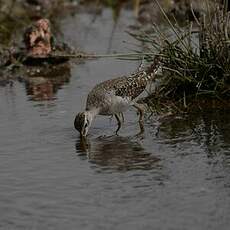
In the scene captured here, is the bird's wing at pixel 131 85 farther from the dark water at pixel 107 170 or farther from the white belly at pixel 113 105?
the dark water at pixel 107 170

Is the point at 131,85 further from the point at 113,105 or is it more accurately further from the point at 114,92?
the point at 113,105

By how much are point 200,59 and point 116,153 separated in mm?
2041

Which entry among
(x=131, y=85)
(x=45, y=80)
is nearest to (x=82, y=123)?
(x=131, y=85)

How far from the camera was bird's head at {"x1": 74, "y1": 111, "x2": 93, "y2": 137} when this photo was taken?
28.1ft

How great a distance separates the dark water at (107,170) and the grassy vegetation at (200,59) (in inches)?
15.8

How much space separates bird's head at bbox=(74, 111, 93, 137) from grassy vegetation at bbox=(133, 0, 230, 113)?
1324 millimetres

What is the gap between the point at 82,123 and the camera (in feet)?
28.0

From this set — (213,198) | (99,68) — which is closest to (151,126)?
(213,198)

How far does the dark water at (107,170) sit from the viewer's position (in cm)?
621

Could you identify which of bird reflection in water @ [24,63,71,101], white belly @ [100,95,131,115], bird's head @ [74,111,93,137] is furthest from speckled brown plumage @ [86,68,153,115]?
bird reflection in water @ [24,63,71,101]

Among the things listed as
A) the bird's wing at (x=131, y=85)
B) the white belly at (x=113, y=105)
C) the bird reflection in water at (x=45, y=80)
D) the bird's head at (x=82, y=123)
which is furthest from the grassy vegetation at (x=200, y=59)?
the bird reflection in water at (x=45, y=80)

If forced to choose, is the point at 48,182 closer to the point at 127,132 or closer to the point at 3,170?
the point at 3,170

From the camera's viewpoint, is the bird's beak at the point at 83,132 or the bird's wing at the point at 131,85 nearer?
the bird's beak at the point at 83,132

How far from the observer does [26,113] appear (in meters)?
9.91
